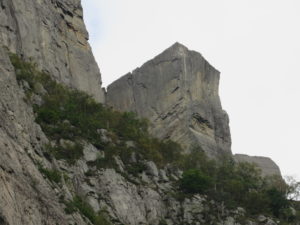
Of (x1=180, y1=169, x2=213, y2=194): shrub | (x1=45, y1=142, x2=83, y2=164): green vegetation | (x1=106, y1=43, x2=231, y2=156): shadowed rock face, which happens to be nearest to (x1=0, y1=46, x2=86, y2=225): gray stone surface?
(x1=45, y1=142, x2=83, y2=164): green vegetation

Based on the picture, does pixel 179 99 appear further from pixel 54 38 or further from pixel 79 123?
pixel 79 123

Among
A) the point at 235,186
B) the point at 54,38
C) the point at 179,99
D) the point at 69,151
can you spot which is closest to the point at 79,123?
the point at 69,151

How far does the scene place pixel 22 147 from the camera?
34656 mm

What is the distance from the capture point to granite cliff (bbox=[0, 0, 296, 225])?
33875mm

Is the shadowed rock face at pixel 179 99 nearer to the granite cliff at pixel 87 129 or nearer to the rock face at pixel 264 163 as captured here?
the granite cliff at pixel 87 129

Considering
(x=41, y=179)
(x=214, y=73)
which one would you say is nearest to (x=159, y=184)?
(x=41, y=179)

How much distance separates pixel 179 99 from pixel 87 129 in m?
26.1

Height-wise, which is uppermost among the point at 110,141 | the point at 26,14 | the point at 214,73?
the point at 26,14

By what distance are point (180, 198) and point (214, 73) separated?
3348cm

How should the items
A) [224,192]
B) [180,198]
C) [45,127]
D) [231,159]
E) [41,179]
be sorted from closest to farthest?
[41,179] < [45,127] < [180,198] < [224,192] < [231,159]

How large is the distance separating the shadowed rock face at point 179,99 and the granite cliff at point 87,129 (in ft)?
0.42

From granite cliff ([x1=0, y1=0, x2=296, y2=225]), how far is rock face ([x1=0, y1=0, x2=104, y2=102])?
0.44 ft

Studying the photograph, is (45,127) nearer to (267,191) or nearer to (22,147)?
(22,147)

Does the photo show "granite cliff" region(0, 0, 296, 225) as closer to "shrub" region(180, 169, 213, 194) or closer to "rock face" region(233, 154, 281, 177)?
"shrub" region(180, 169, 213, 194)
